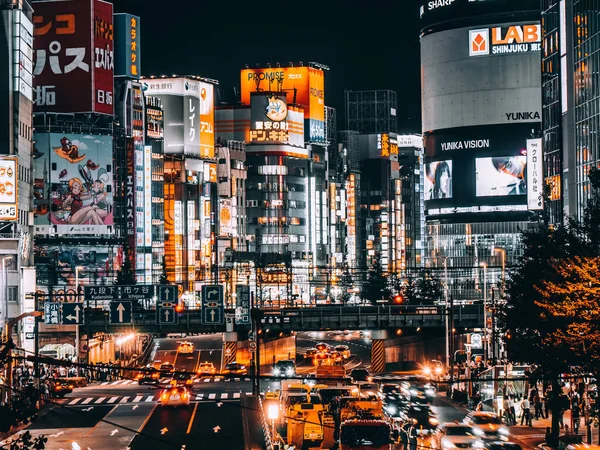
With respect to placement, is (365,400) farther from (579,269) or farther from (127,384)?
(127,384)

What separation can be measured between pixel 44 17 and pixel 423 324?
53847 millimetres

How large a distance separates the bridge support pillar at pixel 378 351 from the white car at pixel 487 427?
6872 centimetres

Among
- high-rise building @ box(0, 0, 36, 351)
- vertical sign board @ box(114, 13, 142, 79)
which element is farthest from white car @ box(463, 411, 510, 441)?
vertical sign board @ box(114, 13, 142, 79)

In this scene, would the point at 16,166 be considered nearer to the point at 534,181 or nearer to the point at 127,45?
the point at 127,45

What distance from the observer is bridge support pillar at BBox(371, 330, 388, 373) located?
402 ft

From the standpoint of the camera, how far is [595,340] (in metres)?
48.8

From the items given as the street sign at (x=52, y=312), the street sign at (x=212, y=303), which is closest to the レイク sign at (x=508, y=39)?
the street sign at (x=212, y=303)

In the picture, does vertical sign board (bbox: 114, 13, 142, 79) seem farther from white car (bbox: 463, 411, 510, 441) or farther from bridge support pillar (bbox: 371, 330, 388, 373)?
white car (bbox: 463, 411, 510, 441)

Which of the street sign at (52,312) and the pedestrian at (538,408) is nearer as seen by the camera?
the pedestrian at (538,408)

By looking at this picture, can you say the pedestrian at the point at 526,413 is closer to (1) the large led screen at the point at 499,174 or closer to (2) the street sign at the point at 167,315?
(2) the street sign at the point at 167,315

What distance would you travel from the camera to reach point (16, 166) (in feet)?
331

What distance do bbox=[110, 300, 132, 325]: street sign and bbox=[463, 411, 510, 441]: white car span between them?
32265mm

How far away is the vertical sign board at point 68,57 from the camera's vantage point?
139125mm

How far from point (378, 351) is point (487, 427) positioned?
7423 cm
